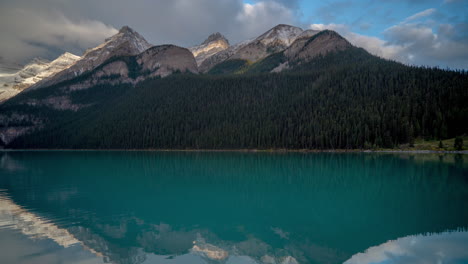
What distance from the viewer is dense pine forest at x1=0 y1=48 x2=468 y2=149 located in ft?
382

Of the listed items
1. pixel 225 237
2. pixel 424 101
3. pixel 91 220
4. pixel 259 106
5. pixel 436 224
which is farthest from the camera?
pixel 259 106

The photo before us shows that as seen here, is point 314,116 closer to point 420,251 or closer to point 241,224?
point 241,224

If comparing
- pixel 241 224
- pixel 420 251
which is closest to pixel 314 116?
pixel 241 224

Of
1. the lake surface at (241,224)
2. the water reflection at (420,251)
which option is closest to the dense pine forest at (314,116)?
the lake surface at (241,224)

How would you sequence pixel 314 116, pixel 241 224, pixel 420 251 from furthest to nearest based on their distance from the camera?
1. pixel 314 116
2. pixel 241 224
3. pixel 420 251

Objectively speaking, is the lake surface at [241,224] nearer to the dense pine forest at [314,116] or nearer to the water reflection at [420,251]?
the water reflection at [420,251]

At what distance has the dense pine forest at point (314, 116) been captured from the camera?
11656cm

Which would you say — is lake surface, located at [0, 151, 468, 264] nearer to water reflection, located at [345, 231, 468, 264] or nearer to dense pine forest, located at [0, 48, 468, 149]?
water reflection, located at [345, 231, 468, 264]

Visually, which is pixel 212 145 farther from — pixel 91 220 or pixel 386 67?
pixel 91 220

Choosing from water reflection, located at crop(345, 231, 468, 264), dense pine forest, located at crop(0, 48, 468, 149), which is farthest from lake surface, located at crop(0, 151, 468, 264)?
dense pine forest, located at crop(0, 48, 468, 149)

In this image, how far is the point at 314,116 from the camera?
5581 inches

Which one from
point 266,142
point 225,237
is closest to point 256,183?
point 225,237

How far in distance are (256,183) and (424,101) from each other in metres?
117

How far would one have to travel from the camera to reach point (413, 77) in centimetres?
14762
